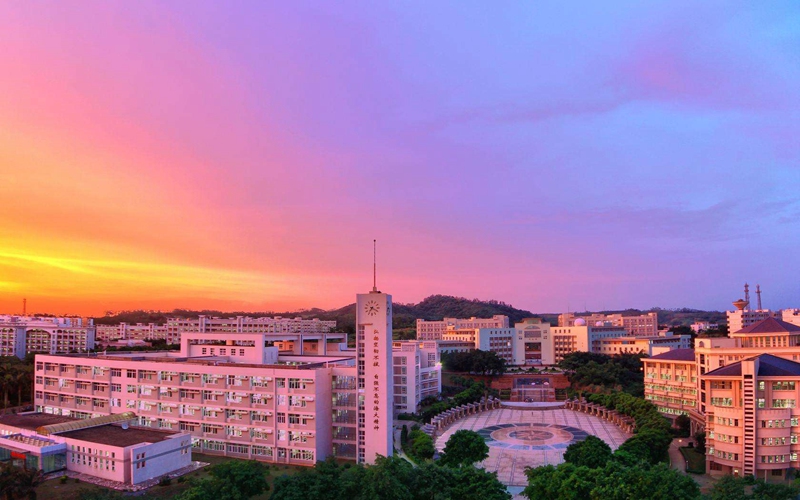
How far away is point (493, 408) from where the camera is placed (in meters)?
50.3

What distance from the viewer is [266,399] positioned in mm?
30547

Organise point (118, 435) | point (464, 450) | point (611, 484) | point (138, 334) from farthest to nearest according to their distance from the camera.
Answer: point (138, 334) < point (118, 435) < point (464, 450) < point (611, 484)

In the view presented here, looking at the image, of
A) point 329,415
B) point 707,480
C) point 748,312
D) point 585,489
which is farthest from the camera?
point 748,312

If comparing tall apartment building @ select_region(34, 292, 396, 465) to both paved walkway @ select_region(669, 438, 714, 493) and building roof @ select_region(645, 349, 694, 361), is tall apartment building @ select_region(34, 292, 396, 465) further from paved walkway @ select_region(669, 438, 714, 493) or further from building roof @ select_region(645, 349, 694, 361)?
building roof @ select_region(645, 349, 694, 361)

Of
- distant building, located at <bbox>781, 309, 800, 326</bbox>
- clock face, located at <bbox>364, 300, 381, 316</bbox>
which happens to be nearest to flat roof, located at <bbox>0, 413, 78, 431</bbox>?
clock face, located at <bbox>364, 300, 381, 316</bbox>

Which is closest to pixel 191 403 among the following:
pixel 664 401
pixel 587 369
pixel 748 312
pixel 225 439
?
pixel 225 439

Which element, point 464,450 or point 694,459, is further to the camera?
point 694,459

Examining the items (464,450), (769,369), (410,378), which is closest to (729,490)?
(464,450)

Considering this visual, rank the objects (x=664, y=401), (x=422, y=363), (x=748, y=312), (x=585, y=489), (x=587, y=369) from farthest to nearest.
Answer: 1. (x=748, y=312)
2. (x=587, y=369)
3. (x=422, y=363)
4. (x=664, y=401)
5. (x=585, y=489)

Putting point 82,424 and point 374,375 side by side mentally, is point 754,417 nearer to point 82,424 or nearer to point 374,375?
point 374,375

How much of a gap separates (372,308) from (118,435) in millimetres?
14057

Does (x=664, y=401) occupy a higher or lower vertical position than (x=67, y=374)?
lower

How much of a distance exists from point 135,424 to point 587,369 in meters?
40.4

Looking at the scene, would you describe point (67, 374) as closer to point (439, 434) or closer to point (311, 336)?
point (311, 336)
